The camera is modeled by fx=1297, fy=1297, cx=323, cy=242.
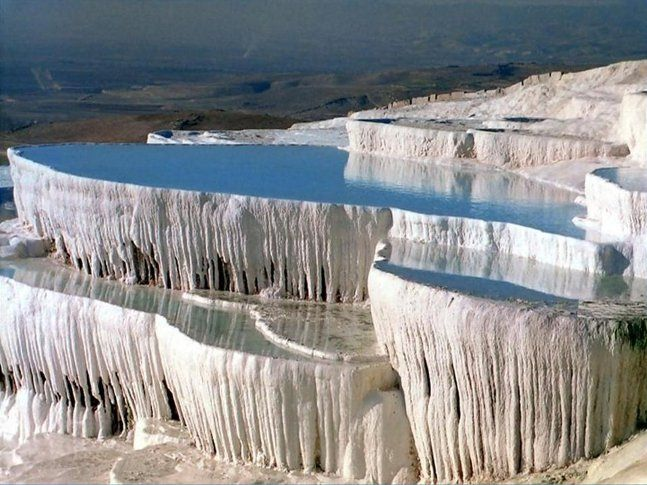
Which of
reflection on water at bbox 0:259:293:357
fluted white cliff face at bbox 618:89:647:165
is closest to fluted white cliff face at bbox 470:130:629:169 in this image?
fluted white cliff face at bbox 618:89:647:165

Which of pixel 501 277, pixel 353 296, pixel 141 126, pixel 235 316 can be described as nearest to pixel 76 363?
pixel 235 316

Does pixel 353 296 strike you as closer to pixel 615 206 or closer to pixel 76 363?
pixel 615 206

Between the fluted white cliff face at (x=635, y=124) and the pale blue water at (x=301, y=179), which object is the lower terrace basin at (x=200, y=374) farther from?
the fluted white cliff face at (x=635, y=124)

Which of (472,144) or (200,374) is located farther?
(472,144)

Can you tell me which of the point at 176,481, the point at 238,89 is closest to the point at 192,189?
the point at 176,481

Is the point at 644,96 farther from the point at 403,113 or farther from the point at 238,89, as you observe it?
the point at 238,89

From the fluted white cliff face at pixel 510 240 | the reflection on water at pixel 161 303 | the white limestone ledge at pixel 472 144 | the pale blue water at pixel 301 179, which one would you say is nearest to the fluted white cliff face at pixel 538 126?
the white limestone ledge at pixel 472 144
